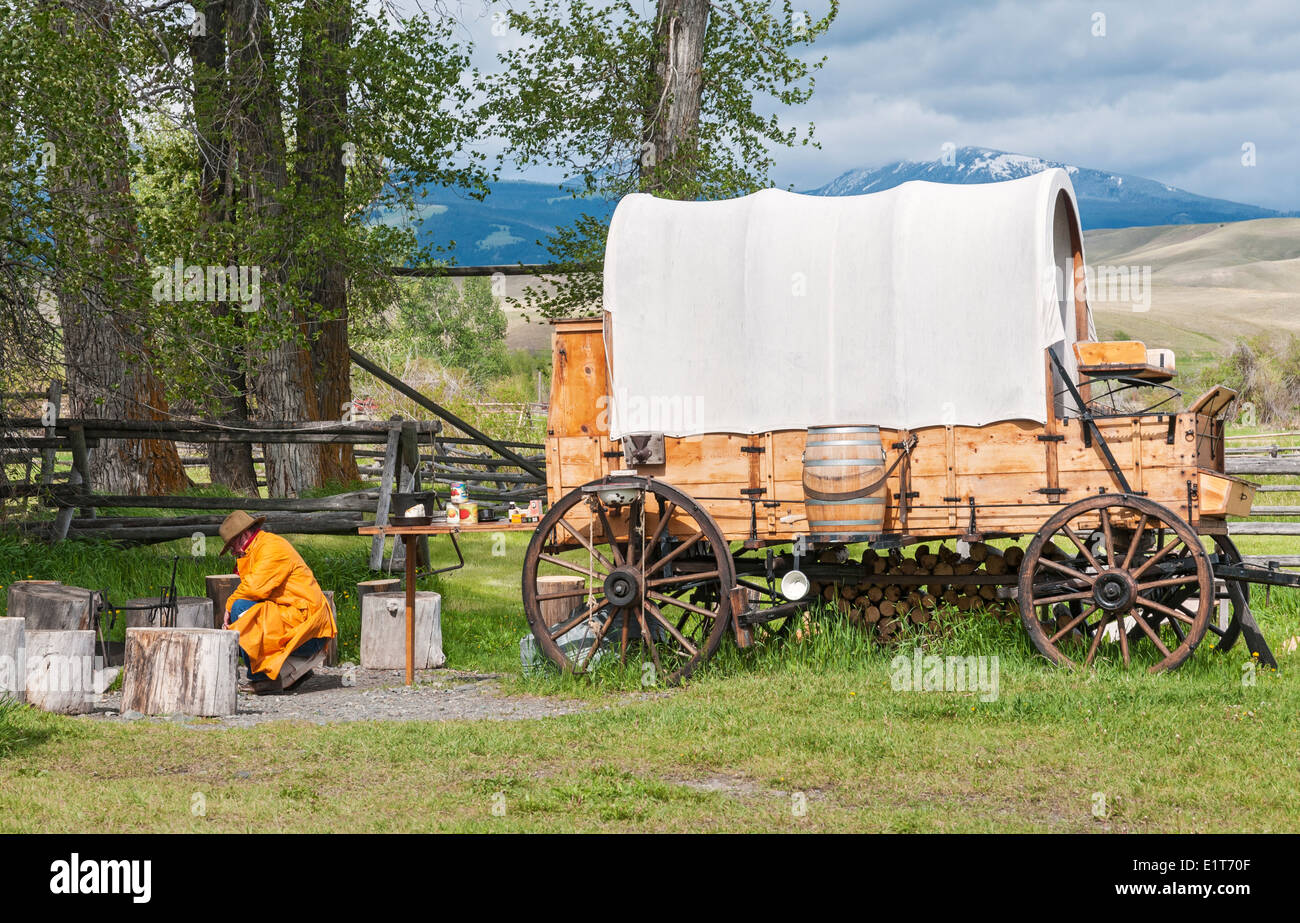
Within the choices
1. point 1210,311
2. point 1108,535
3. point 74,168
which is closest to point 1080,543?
point 1108,535

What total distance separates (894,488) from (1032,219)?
206 cm

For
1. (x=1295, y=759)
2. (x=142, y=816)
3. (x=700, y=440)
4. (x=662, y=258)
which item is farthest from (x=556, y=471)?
(x=1295, y=759)

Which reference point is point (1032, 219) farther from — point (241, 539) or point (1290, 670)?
point (241, 539)

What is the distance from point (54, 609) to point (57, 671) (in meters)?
1.28

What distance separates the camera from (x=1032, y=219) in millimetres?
8664

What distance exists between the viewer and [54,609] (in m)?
9.64

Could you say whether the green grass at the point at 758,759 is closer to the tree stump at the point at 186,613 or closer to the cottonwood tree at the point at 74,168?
the tree stump at the point at 186,613

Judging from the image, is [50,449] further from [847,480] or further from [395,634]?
[847,480]

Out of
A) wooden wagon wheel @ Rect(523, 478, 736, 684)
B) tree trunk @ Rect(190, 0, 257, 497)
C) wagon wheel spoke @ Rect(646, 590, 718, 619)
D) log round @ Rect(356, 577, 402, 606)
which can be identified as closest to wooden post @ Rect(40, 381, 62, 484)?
tree trunk @ Rect(190, 0, 257, 497)

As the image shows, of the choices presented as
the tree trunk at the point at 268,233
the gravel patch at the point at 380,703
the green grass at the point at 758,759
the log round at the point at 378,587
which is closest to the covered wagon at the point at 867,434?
the green grass at the point at 758,759

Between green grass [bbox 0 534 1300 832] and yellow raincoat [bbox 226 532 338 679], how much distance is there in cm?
141

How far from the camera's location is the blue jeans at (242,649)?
9.61 meters

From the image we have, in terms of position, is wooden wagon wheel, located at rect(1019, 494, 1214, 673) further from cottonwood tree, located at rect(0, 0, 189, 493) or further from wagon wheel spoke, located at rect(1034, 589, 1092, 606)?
cottonwood tree, located at rect(0, 0, 189, 493)

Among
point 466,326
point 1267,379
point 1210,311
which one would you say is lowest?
point 1267,379
